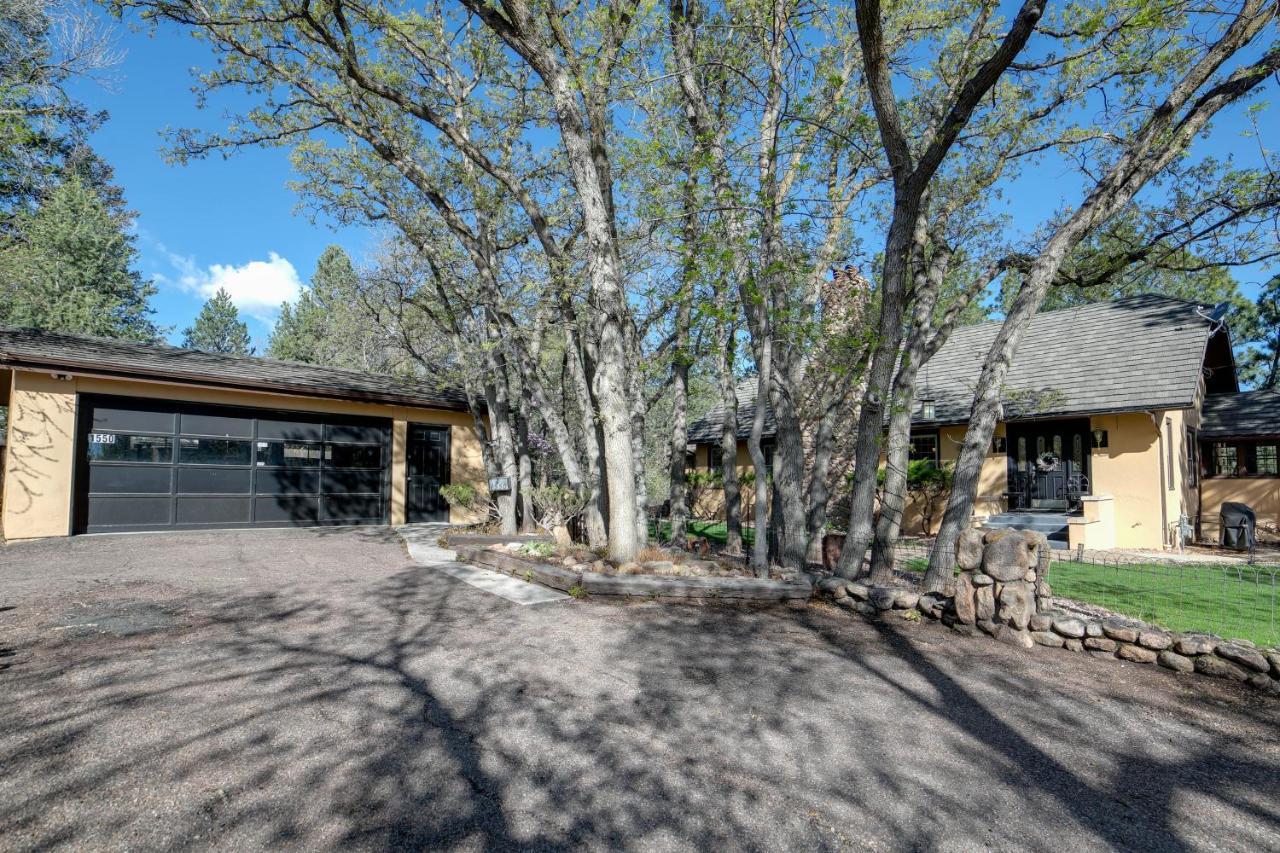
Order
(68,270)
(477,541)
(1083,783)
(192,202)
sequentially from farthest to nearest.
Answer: (68,270) < (192,202) < (477,541) < (1083,783)

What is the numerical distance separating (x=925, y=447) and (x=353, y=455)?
12799mm

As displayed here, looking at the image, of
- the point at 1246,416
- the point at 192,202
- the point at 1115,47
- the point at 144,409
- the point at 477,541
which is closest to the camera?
the point at 1115,47

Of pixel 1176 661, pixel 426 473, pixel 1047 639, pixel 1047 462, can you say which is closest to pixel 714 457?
pixel 426 473

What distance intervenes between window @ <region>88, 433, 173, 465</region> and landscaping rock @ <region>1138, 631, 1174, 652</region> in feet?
44.8

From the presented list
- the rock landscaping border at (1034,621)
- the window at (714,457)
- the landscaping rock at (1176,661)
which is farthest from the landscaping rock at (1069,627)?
the window at (714,457)

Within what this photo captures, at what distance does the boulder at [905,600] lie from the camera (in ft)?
17.7

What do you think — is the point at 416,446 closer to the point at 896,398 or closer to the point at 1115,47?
the point at 896,398

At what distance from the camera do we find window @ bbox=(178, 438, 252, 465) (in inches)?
433

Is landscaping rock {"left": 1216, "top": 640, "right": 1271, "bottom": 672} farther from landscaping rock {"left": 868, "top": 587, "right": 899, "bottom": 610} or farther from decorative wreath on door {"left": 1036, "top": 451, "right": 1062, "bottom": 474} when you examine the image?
decorative wreath on door {"left": 1036, "top": 451, "right": 1062, "bottom": 474}

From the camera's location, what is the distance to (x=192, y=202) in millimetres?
14680

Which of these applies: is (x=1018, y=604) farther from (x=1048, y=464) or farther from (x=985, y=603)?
(x=1048, y=464)

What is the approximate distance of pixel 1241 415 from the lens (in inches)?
517

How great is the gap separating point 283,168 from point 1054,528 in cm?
1513

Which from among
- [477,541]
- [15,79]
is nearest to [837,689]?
[477,541]
